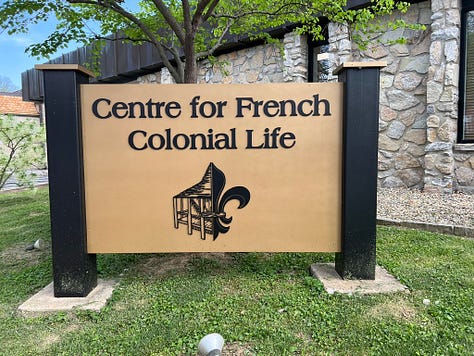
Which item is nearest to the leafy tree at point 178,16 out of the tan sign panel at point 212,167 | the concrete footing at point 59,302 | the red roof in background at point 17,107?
the tan sign panel at point 212,167

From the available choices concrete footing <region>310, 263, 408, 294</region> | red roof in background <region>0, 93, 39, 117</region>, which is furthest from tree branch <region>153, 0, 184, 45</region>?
red roof in background <region>0, 93, 39, 117</region>

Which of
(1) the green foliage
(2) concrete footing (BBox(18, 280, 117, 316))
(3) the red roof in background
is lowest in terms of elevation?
(2) concrete footing (BBox(18, 280, 117, 316))

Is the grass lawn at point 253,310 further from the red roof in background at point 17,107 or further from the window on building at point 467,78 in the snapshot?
the red roof in background at point 17,107

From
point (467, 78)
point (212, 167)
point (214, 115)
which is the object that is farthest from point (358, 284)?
point (467, 78)

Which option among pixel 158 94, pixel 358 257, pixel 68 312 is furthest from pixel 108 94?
pixel 358 257

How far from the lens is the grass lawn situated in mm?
2125

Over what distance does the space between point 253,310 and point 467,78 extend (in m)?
5.66

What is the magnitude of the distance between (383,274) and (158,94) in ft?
8.02

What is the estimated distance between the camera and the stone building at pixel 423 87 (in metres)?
5.73

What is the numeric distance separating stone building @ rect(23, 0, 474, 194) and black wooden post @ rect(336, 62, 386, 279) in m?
3.17

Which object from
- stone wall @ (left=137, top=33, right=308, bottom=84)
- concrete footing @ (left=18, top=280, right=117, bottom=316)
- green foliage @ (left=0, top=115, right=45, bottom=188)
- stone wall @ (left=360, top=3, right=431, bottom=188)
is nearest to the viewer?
concrete footing @ (left=18, top=280, right=117, bottom=316)

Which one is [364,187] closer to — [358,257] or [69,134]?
[358,257]

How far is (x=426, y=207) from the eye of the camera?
5.02 metres

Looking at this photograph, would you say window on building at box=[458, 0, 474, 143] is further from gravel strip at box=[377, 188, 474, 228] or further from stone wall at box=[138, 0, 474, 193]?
gravel strip at box=[377, 188, 474, 228]
